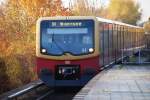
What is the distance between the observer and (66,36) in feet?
68.4

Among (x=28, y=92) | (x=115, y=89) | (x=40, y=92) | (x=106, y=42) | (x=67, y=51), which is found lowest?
(x=40, y=92)

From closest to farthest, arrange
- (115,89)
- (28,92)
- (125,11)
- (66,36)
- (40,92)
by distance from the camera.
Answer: (115,89)
(28,92)
(40,92)
(66,36)
(125,11)

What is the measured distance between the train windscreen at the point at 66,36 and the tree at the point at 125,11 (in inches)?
3362

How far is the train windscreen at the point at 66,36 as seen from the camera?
20.6 m

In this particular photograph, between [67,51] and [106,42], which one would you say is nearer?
[67,51]

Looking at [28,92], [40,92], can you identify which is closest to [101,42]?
[40,92]

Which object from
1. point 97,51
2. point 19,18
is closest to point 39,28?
point 97,51

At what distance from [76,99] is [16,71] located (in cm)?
1324

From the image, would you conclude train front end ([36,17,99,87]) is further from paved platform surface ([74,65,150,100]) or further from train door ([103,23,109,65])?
train door ([103,23,109,65])

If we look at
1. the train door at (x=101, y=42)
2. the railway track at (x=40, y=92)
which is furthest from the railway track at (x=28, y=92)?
the train door at (x=101, y=42)

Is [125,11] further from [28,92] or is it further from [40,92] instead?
[28,92]

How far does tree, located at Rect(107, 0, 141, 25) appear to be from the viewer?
107500 mm

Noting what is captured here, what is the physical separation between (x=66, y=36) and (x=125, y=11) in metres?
89.3

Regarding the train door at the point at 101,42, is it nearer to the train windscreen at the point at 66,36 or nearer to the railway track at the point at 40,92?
the train windscreen at the point at 66,36
